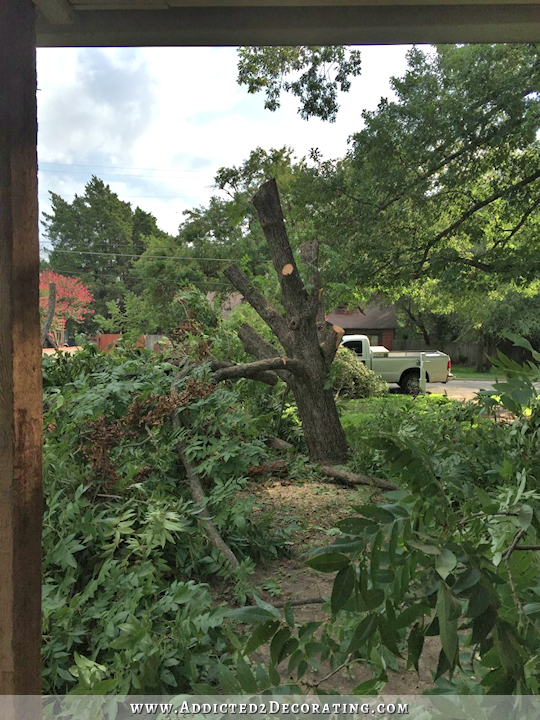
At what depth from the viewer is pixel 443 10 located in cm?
220

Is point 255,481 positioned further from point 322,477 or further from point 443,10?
point 443,10

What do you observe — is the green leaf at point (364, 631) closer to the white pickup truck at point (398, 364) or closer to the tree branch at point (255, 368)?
the tree branch at point (255, 368)

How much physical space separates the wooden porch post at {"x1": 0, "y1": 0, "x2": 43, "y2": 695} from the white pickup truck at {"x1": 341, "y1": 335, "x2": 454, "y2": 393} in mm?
15984

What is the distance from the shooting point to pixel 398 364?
17.5m

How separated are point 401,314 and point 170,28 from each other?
34885 millimetres

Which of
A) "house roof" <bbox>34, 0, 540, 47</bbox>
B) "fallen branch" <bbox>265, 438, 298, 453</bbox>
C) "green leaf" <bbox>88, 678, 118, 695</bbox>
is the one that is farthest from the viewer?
"fallen branch" <bbox>265, 438, 298, 453</bbox>

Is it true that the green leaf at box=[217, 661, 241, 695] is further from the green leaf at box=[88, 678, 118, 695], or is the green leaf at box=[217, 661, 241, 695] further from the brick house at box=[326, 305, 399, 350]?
the brick house at box=[326, 305, 399, 350]

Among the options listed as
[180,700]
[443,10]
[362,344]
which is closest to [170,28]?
[443,10]

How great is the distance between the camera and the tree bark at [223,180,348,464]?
6.84 metres

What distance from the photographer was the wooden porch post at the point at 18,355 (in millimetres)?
1354

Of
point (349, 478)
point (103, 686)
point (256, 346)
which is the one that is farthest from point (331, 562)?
point (256, 346)

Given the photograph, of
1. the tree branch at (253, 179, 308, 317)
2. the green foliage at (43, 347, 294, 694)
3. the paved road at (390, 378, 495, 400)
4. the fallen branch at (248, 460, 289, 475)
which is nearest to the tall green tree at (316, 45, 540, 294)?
the tree branch at (253, 179, 308, 317)

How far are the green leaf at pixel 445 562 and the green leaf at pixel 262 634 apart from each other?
26 centimetres

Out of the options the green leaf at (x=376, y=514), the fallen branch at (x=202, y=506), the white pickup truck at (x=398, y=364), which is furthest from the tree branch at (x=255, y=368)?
the white pickup truck at (x=398, y=364)
